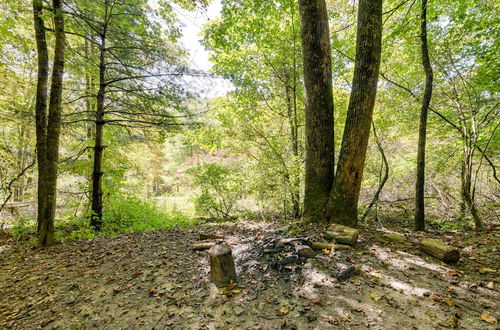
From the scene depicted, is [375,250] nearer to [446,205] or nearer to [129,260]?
[129,260]

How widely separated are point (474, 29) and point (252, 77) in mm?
5337

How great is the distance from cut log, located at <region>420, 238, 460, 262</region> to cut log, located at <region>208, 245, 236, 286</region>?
281 centimetres

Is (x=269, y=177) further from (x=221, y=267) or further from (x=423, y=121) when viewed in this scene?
(x=221, y=267)

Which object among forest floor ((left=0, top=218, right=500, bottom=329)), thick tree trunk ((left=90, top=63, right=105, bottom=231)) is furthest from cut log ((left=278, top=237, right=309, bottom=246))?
thick tree trunk ((left=90, top=63, right=105, bottom=231))

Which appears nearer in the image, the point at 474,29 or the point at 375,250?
the point at 375,250

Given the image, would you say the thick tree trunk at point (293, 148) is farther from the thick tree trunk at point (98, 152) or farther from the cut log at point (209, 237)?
the thick tree trunk at point (98, 152)

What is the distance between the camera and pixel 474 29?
434 cm

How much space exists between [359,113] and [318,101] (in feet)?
2.54

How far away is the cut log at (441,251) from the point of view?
2.82 metres

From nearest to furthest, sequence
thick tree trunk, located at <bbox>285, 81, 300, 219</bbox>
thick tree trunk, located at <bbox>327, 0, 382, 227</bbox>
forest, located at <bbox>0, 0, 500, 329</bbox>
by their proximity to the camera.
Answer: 1. forest, located at <bbox>0, 0, 500, 329</bbox>
2. thick tree trunk, located at <bbox>327, 0, 382, 227</bbox>
3. thick tree trunk, located at <bbox>285, 81, 300, 219</bbox>

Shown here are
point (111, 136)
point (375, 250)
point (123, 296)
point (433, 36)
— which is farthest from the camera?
point (111, 136)

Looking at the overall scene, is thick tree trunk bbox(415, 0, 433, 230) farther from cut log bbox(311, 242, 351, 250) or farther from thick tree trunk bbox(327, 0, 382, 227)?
cut log bbox(311, 242, 351, 250)

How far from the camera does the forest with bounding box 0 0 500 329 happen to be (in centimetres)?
227

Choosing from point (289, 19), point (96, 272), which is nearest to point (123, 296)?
point (96, 272)
